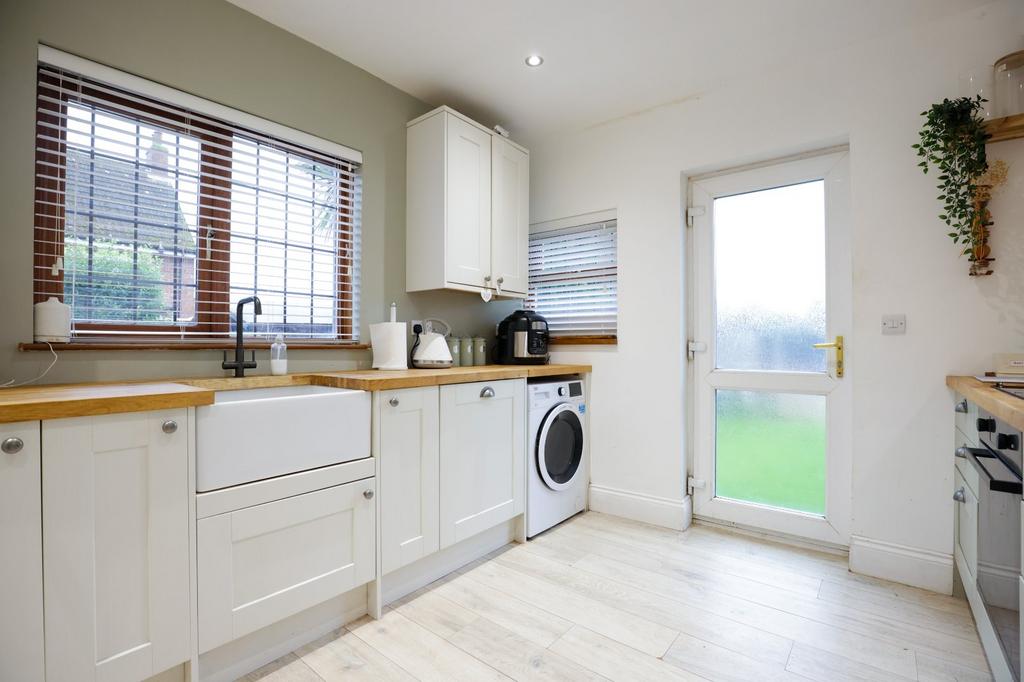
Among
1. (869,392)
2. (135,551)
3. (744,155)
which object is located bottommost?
(135,551)

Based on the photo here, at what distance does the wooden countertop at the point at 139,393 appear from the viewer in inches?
47.0

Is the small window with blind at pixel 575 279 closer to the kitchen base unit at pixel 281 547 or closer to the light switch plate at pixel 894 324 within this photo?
the light switch plate at pixel 894 324

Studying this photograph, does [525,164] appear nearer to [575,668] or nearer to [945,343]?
[945,343]

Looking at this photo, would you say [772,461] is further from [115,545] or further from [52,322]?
[52,322]

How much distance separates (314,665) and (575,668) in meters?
0.89

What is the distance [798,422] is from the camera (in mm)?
2676

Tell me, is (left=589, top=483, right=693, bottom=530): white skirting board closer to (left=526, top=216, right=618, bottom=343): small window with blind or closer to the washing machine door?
the washing machine door

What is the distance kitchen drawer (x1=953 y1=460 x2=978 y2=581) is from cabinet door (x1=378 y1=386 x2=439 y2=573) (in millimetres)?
2010

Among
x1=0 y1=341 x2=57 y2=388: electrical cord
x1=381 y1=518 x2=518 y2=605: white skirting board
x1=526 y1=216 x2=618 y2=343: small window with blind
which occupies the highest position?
x1=526 y1=216 x2=618 y2=343: small window with blind

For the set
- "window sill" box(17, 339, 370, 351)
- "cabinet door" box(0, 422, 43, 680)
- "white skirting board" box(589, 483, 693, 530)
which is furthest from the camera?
"white skirting board" box(589, 483, 693, 530)

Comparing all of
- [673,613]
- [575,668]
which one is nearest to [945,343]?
[673,613]

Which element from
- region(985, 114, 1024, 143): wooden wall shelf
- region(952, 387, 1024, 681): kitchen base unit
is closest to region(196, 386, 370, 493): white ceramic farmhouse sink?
region(952, 387, 1024, 681): kitchen base unit

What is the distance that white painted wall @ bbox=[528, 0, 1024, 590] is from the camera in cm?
212

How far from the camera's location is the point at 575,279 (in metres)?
3.47
